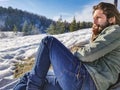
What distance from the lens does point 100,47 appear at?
3.04 meters

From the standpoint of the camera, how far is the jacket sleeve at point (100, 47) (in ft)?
9.90

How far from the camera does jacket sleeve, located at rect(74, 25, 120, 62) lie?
9.90 ft

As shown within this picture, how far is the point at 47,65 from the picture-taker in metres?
3.11

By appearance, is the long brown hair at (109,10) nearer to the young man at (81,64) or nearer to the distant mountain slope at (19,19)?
Answer: the young man at (81,64)

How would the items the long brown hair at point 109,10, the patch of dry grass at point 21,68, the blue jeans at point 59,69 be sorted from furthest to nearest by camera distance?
the patch of dry grass at point 21,68 < the long brown hair at point 109,10 < the blue jeans at point 59,69

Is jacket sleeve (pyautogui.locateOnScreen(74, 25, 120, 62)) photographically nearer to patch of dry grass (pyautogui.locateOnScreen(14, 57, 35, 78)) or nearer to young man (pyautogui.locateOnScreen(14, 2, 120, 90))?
young man (pyautogui.locateOnScreen(14, 2, 120, 90))

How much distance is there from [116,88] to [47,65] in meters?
0.79

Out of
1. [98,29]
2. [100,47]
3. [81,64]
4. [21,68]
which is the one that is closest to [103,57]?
[100,47]

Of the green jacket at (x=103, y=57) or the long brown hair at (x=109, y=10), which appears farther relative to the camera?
the long brown hair at (x=109, y=10)

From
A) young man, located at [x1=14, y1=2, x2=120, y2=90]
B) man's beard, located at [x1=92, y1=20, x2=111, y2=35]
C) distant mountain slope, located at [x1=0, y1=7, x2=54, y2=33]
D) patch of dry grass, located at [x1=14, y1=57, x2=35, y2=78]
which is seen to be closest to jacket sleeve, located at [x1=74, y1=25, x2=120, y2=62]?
young man, located at [x1=14, y1=2, x2=120, y2=90]

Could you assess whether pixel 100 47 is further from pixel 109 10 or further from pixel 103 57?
pixel 109 10

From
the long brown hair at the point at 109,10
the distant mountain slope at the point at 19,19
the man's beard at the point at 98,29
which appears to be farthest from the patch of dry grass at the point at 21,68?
the distant mountain slope at the point at 19,19

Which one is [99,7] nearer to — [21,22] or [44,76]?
[44,76]

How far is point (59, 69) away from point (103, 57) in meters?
0.49
